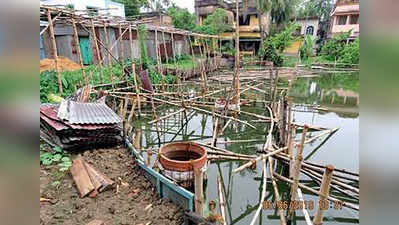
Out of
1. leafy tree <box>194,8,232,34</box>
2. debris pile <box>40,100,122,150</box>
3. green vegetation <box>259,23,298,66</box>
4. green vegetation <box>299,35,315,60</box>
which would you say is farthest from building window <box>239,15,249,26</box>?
debris pile <box>40,100,122,150</box>

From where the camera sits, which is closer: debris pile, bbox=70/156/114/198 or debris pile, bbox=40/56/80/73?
debris pile, bbox=70/156/114/198

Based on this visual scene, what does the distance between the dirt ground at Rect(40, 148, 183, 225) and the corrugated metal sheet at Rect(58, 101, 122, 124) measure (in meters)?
1.08

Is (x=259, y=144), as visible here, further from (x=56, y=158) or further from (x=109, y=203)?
(x=56, y=158)

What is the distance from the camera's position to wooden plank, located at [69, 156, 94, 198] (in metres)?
4.51

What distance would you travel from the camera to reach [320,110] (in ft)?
37.6

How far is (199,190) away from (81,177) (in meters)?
2.53

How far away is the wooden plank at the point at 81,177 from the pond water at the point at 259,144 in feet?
7.72

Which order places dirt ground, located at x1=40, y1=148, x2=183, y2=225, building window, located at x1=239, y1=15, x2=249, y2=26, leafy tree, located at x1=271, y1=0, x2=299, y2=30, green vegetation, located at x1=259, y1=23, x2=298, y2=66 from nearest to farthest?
dirt ground, located at x1=40, y1=148, x2=183, y2=225 < green vegetation, located at x1=259, y1=23, x2=298, y2=66 < leafy tree, located at x1=271, y1=0, x2=299, y2=30 < building window, located at x1=239, y1=15, x2=249, y2=26

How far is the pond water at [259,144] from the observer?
4.96 m

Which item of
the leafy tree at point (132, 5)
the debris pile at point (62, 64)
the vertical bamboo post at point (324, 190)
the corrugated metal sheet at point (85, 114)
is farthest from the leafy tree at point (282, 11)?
the vertical bamboo post at point (324, 190)

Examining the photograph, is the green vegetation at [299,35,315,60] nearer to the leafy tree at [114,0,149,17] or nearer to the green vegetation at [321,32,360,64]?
the green vegetation at [321,32,360,64]

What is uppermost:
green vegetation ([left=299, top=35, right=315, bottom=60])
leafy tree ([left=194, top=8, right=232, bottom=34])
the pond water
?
leafy tree ([left=194, top=8, right=232, bottom=34])

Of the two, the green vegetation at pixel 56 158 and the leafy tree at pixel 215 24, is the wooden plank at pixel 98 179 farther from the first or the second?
the leafy tree at pixel 215 24
